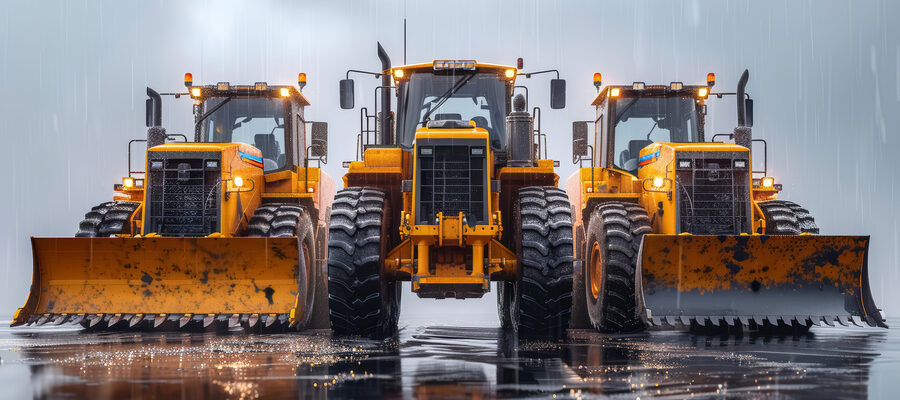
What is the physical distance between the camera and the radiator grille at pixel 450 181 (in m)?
9.45

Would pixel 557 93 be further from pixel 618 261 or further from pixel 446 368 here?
pixel 446 368

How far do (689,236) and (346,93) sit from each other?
4.38 metres

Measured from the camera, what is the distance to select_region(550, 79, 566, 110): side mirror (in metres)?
10.8

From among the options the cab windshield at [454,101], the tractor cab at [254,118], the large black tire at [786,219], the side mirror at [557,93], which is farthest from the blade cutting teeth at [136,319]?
the large black tire at [786,219]

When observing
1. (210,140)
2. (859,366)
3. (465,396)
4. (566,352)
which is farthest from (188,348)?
Answer: (859,366)

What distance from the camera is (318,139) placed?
1302cm

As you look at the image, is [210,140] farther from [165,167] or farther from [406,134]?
[406,134]

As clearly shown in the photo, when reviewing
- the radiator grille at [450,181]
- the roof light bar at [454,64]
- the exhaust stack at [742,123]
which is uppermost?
the roof light bar at [454,64]

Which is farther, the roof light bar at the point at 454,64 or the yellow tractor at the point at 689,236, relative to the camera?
the roof light bar at the point at 454,64

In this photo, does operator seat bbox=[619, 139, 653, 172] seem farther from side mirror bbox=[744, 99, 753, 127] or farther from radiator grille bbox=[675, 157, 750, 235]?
radiator grille bbox=[675, 157, 750, 235]

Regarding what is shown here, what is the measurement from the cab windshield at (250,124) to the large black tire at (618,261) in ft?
15.9

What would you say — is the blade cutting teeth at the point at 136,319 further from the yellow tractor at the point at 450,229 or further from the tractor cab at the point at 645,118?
the tractor cab at the point at 645,118

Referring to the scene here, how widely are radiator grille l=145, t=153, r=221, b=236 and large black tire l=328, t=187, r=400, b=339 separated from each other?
2314 mm

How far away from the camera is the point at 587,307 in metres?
12.1
